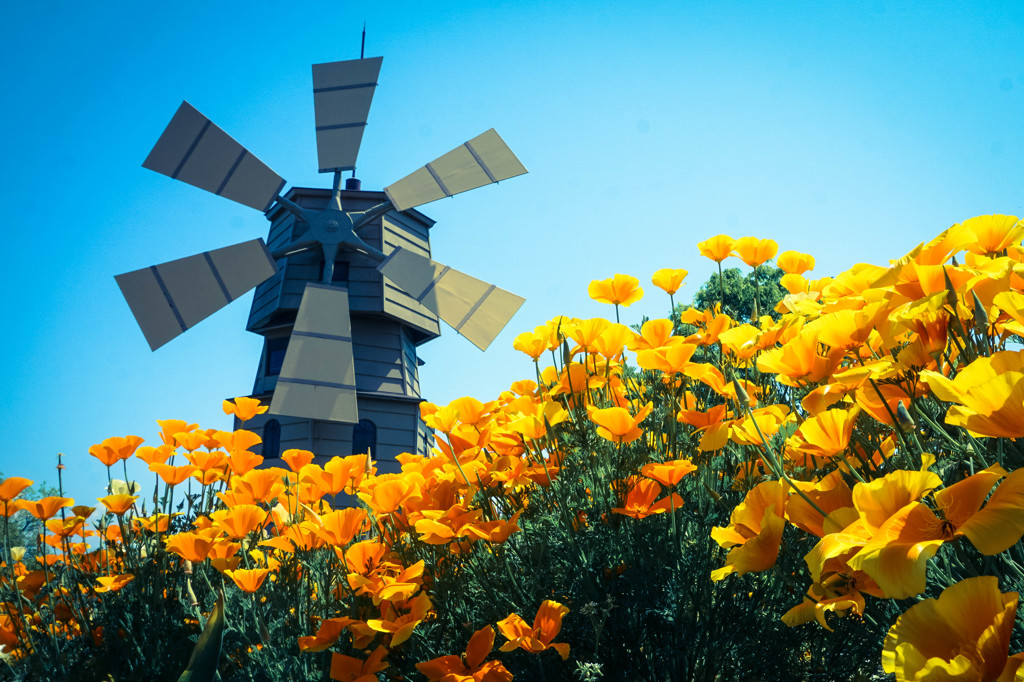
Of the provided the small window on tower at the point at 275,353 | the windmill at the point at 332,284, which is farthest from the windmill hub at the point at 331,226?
the small window on tower at the point at 275,353

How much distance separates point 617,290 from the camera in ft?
7.68

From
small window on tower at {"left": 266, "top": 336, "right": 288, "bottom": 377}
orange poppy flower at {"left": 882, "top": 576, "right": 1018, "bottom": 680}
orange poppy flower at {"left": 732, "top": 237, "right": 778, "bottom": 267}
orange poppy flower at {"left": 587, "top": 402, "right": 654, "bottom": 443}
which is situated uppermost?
small window on tower at {"left": 266, "top": 336, "right": 288, "bottom": 377}

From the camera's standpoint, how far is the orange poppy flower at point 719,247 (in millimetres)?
2664

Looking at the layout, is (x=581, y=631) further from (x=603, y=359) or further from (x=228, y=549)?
(x=228, y=549)

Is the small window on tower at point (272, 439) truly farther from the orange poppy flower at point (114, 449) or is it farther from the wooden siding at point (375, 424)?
the orange poppy flower at point (114, 449)

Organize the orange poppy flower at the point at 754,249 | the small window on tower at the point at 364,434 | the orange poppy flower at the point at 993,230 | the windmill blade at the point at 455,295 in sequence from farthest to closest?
the small window on tower at the point at 364,434 < the windmill blade at the point at 455,295 < the orange poppy flower at the point at 754,249 < the orange poppy flower at the point at 993,230

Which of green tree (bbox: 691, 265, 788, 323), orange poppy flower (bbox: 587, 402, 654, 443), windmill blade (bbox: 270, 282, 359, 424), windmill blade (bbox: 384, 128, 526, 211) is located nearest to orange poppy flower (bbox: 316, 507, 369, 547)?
orange poppy flower (bbox: 587, 402, 654, 443)

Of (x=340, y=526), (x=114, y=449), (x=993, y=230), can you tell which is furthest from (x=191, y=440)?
(x=993, y=230)

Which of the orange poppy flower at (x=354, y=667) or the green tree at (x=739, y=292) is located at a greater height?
the green tree at (x=739, y=292)

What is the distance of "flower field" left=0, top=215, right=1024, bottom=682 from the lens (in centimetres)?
70

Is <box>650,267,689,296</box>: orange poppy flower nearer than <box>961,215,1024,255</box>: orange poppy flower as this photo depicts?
No

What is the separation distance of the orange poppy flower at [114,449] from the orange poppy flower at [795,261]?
287 cm

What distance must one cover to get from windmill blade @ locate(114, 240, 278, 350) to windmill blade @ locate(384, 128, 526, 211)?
255cm

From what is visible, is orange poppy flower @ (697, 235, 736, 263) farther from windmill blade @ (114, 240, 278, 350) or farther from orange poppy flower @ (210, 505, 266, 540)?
windmill blade @ (114, 240, 278, 350)
